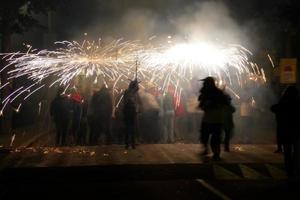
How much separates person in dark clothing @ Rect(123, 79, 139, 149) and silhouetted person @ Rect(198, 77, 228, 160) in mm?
2602

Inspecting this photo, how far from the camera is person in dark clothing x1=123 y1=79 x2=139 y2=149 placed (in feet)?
51.0

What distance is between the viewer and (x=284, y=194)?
9.54 meters

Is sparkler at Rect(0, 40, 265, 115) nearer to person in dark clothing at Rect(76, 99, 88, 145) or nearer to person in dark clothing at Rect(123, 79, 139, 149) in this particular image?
person in dark clothing at Rect(76, 99, 88, 145)

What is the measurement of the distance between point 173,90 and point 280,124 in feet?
22.0

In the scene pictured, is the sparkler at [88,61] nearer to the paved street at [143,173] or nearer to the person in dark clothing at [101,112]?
the person in dark clothing at [101,112]

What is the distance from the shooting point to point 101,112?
16.8m

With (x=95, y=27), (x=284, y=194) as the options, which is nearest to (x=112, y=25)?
(x=95, y=27)

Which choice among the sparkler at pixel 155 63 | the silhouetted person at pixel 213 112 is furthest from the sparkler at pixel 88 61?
the silhouetted person at pixel 213 112

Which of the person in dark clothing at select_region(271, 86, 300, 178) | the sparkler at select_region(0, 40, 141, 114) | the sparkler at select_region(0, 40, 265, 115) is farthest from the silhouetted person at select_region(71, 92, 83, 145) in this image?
the person in dark clothing at select_region(271, 86, 300, 178)

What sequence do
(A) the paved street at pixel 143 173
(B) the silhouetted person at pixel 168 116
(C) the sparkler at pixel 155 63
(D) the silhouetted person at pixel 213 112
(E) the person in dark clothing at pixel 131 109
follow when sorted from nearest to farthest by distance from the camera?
1. (A) the paved street at pixel 143 173
2. (D) the silhouetted person at pixel 213 112
3. (E) the person in dark clothing at pixel 131 109
4. (B) the silhouetted person at pixel 168 116
5. (C) the sparkler at pixel 155 63

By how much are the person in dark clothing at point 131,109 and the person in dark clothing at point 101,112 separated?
113cm

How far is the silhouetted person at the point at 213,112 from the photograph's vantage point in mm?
13203

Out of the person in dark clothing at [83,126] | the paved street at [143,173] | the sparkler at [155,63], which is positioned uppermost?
the sparkler at [155,63]

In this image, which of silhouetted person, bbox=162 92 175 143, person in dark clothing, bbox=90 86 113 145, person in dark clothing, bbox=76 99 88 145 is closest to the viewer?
person in dark clothing, bbox=90 86 113 145
